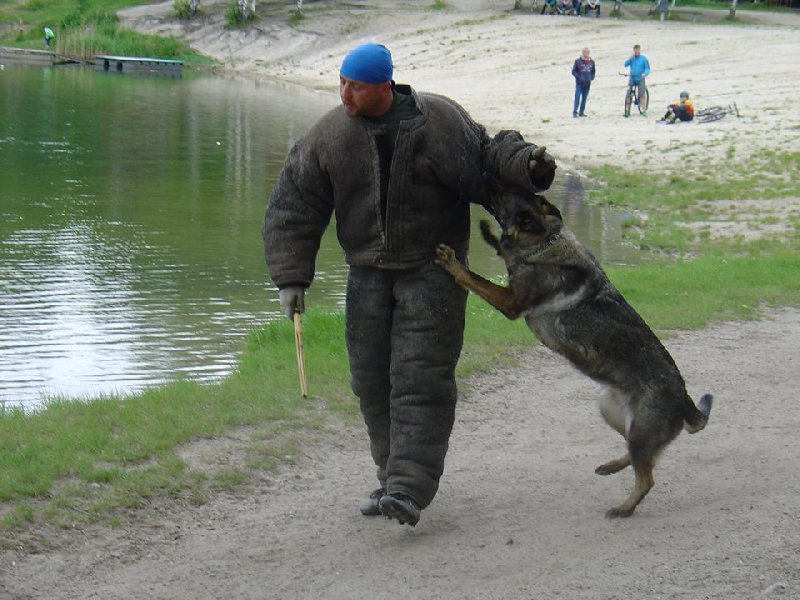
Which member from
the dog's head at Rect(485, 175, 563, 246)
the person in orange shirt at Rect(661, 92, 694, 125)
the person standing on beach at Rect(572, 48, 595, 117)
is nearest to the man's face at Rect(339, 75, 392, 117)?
the dog's head at Rect(485, 175, 563, 246)

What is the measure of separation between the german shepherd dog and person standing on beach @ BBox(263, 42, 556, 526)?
264mm

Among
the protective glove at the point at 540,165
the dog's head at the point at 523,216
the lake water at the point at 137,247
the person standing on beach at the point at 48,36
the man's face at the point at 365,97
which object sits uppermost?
the man's face at the point at 365,97

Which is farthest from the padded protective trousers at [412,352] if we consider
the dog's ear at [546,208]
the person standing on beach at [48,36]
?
the person standing on beach at [48,36]

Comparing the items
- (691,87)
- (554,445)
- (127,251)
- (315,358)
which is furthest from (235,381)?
(691,87)

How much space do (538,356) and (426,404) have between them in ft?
12.1

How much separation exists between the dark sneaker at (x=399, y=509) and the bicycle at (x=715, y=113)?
22.2m

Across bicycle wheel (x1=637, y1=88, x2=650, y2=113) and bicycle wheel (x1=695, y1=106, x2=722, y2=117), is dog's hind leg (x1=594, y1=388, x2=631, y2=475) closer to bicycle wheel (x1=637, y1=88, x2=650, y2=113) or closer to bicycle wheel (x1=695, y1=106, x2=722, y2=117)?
bicycle wheel (x1=695, y1=106, x2=722, y2=117)

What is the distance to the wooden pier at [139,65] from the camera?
5066 centimetres

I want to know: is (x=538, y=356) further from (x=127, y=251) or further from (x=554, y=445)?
(x=127, y=251)

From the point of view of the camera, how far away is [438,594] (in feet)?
15.5

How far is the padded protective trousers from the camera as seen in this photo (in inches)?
212

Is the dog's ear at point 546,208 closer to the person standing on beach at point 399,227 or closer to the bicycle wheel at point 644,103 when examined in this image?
the person standing on beach at point 399,227

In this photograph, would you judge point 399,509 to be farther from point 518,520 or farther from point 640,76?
point 640,76

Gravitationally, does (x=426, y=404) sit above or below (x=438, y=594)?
above
